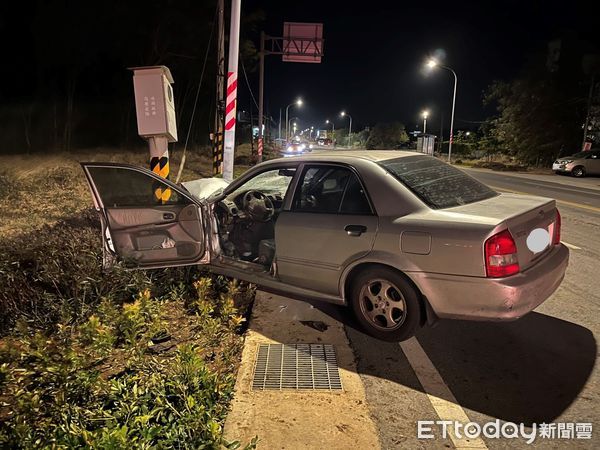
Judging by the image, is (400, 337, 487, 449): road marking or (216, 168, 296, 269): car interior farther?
(216, 168, 296, 269): car interior

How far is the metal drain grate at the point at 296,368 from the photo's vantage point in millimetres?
3041

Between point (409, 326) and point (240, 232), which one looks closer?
point (409, 326)

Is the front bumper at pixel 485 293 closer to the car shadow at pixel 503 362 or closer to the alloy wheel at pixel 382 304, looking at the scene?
the alloy wheel at pixel 382 304

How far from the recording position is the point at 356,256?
3588 millimetres

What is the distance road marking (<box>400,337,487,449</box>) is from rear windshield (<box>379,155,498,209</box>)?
1.12 metres

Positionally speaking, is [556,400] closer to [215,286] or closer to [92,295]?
[215,286]

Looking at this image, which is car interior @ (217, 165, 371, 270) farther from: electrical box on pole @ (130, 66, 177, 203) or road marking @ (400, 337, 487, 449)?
electrical box on pole @ (130, 66, 177, 203)

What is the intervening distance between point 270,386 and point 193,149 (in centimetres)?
2840

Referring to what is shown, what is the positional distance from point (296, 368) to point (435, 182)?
193 cm

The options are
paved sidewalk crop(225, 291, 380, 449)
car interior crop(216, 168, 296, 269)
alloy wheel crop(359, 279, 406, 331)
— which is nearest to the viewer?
paved sidewalk crop(225, 291, 380, 449)

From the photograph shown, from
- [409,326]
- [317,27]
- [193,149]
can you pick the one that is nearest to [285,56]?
[317,27]

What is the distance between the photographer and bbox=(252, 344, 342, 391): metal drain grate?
304cm

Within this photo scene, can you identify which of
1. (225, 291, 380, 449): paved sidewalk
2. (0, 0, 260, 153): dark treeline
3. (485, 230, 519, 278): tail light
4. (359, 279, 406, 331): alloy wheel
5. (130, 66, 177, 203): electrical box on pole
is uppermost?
(0, 0, 260, 153): dark treeline

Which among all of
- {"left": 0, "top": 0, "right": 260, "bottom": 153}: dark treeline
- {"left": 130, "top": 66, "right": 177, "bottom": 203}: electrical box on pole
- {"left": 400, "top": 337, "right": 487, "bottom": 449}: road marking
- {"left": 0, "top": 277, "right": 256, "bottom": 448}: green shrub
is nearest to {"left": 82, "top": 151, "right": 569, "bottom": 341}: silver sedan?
{"left": 400, "top": 337, "right": 487, "bottom": 449}: road marking
